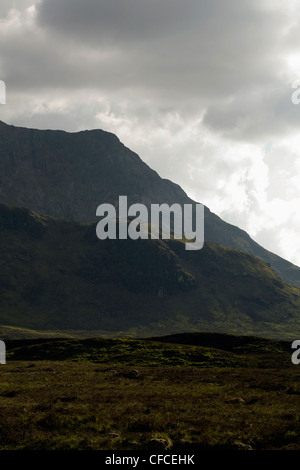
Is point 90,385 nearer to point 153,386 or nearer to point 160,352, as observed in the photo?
point 153,386

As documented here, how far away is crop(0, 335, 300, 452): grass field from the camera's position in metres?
31.2

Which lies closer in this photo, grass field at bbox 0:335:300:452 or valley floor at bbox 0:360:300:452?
valley floor at bbox 0:360:300:452

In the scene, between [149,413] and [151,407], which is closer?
[149,413]

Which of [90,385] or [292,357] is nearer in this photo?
[90,385]

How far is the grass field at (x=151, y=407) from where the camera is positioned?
31180 millimetres

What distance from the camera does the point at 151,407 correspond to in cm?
4234

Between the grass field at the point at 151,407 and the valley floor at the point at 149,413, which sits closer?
the valley floor at the point at 149,413

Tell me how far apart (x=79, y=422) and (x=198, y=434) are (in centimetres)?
926

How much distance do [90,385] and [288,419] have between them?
28192 millimetres
